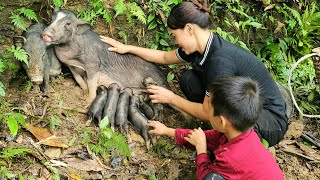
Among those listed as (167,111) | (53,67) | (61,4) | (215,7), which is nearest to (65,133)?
(53,67)

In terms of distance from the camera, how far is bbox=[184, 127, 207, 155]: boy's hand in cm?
494

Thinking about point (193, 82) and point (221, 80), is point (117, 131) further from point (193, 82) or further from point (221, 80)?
point (221, 80)

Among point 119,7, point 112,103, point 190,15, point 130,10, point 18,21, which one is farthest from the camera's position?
point 130,10

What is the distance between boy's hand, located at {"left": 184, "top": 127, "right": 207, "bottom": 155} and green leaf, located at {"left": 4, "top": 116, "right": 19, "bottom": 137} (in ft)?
5.98

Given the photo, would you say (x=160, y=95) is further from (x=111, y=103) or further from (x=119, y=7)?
(x=119, y=7)

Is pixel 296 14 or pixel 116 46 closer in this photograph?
pixel 116 46

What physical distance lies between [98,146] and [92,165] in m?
0.30

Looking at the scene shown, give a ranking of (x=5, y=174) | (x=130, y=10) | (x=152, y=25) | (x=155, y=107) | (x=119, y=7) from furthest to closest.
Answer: (x=152, y=25), (x=130, y=10), (x=119, y=7), (x=155, y=107), (x=5, y=174)

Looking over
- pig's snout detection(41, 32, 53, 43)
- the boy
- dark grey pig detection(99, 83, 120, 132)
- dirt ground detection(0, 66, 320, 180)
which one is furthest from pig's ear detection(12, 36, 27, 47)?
the boy

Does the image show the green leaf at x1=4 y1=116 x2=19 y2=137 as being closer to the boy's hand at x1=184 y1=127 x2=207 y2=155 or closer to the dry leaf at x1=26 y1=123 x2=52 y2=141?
the dry leaf at x1=26 y1=123 x2=52 y2=141

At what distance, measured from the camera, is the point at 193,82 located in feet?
20.1

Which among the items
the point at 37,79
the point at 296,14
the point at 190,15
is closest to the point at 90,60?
the point at 37,79

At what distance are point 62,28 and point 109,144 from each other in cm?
169

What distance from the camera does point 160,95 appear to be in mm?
6145
